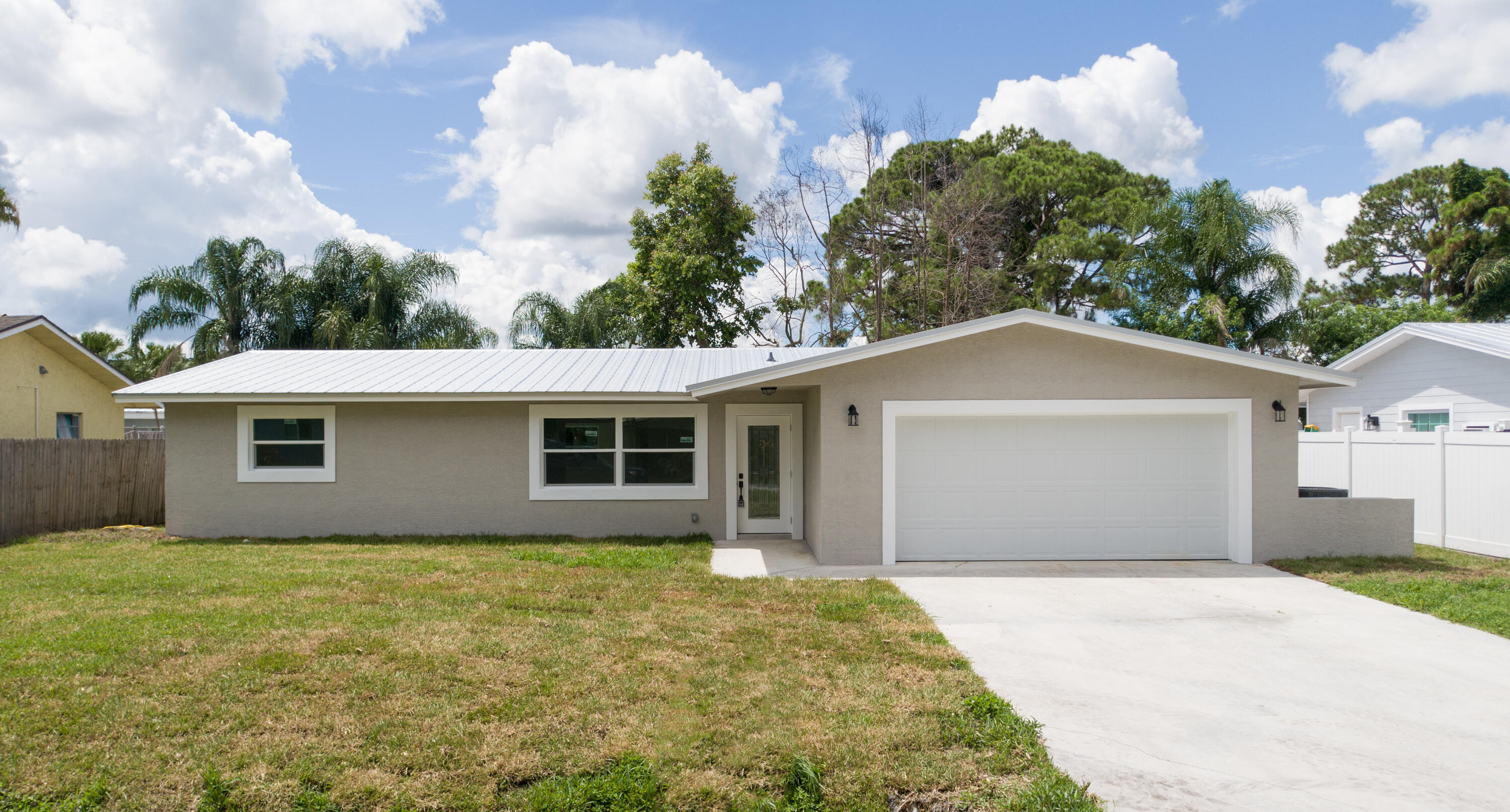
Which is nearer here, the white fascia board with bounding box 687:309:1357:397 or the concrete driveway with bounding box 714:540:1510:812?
the concrete driveway with bounding box 714:540:1510:812

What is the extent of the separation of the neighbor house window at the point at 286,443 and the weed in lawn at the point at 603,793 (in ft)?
33.5

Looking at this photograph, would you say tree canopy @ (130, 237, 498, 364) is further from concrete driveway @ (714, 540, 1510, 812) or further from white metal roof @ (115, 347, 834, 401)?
concrete driveway @ (714, 540, 1510, 812)

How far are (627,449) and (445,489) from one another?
9.53 ft

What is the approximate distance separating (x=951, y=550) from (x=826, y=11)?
425 inches

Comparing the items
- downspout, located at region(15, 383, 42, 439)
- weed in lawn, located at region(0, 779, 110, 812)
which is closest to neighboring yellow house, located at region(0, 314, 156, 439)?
downspout, located at region(15, 383, 42, 439)

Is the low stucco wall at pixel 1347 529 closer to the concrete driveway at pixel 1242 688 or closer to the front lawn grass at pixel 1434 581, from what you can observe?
the front lawn grass at pixel 1434 581

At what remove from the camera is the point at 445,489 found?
485 inches

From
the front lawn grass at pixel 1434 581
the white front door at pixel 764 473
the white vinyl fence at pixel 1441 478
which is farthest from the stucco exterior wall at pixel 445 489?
the white vinyl fence at pixel 1441 478

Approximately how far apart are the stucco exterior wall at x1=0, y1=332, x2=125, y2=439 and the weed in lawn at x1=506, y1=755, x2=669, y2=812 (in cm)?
1846

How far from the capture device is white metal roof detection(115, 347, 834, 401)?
11.8 m

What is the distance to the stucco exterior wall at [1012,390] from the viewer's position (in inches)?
391

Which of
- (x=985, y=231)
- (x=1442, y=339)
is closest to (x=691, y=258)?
(x=985, y=231)

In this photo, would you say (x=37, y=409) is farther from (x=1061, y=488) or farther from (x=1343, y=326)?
(x=1343, y=326)

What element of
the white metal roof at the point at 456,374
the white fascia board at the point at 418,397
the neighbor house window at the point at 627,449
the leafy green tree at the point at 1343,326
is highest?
the leafy green tree at the point at 1343,326
